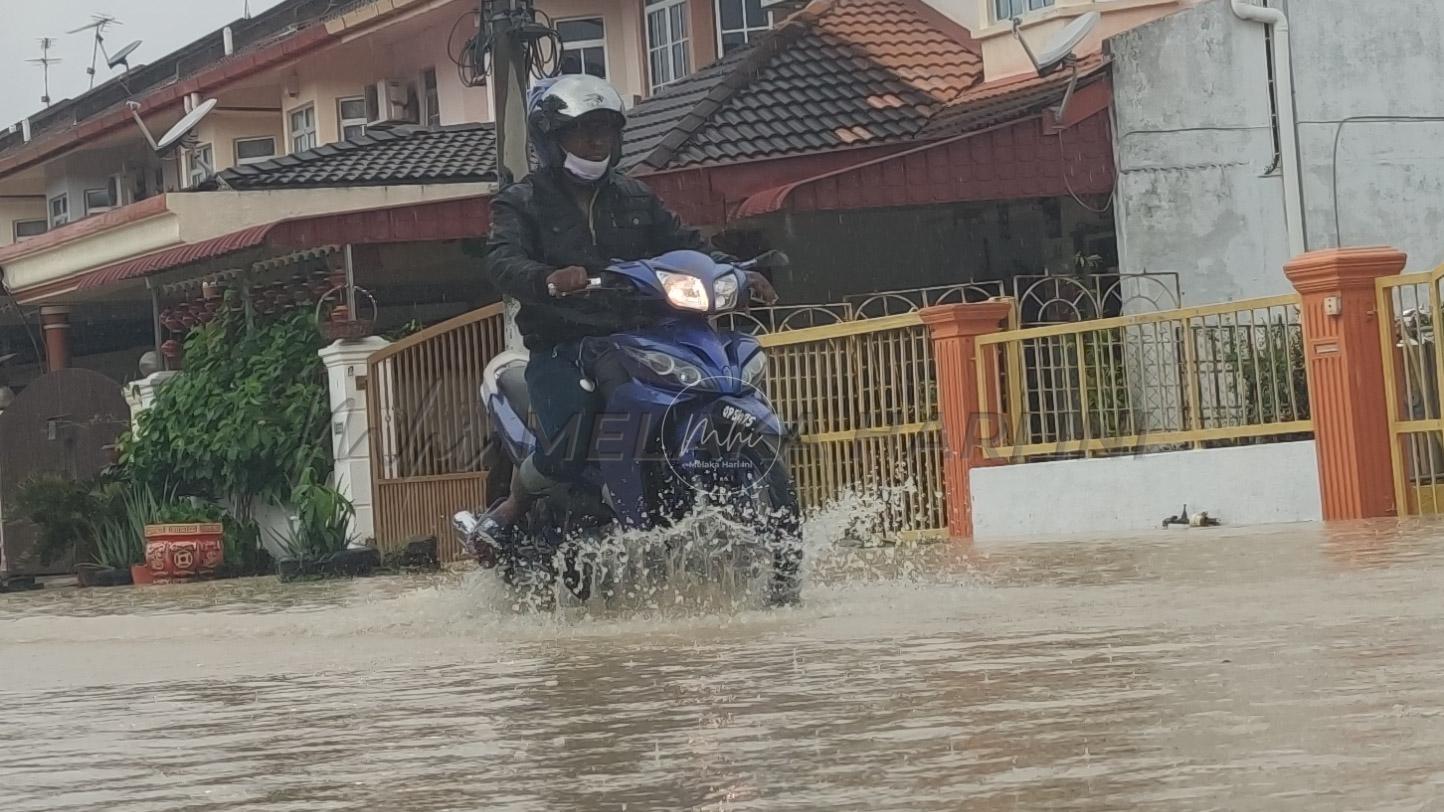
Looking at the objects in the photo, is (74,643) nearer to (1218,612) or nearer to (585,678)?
(585,678)

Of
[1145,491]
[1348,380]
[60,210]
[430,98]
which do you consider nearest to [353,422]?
[1145,491]

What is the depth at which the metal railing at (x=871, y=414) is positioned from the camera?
15.3 metres

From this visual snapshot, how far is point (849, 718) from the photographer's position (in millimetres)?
5023

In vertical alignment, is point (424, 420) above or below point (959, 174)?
below

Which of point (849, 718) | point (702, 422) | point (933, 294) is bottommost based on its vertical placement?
point (849, 718)

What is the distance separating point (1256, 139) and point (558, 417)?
11.5 m

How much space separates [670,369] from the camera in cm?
807

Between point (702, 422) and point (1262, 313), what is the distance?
823 centimetres

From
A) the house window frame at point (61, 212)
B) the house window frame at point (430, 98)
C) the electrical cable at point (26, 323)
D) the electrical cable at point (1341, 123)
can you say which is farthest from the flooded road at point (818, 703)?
the house window frame at point (61, 212)

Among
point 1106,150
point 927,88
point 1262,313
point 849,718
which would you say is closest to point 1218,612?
point 849,718

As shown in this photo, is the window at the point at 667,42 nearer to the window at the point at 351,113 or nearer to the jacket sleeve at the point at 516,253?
the window at the point at 351,113

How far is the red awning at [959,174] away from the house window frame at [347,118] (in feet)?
45.9

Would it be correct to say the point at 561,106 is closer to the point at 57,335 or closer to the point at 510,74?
the point at 510,74

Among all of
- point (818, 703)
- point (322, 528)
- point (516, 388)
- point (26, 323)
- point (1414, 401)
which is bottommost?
point (818, 703)
